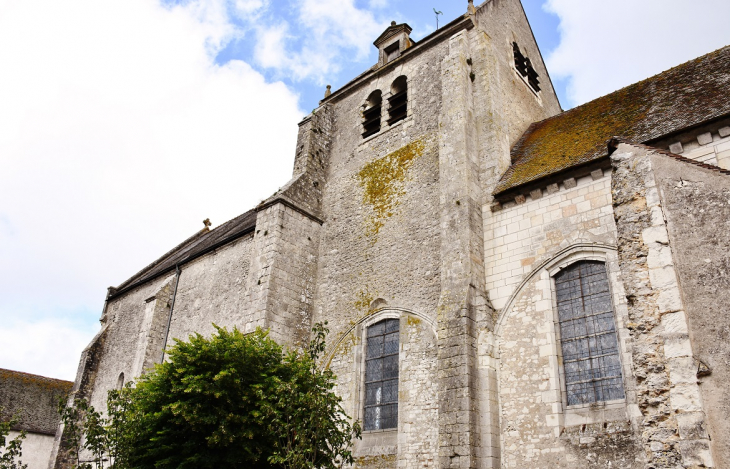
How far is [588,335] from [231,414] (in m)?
5.74

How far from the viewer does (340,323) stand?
12570 millimetres

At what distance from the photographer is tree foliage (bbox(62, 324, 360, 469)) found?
8.34 meters

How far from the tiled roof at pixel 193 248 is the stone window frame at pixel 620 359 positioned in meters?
8.86

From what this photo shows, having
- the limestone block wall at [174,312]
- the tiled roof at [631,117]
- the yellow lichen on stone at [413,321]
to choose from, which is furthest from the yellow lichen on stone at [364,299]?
the tiled roof at [631,117]

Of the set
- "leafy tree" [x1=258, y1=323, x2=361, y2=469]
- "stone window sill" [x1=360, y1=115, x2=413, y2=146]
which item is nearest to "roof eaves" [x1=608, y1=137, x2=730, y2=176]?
"leafy tree" [x1=258, y1=323, x2=361, y2=469]

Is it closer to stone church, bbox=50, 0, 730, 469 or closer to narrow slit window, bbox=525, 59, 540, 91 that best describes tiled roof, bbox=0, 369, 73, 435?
stone church, bbox=50, 0, 730, 469

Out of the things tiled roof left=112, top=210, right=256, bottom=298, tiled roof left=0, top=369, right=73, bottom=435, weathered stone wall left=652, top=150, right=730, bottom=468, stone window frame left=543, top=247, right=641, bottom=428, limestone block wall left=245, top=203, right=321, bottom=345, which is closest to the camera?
weathered stone wall left=652, top=150, right=730, bottom=468

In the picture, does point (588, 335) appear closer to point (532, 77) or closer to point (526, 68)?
point (526, 68)

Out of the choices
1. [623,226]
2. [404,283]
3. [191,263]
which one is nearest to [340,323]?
[404,283]

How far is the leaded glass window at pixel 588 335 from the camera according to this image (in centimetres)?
865

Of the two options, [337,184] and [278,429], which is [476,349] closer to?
[278,429]

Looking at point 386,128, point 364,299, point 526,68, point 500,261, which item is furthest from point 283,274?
point 526,68

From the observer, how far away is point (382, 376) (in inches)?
446

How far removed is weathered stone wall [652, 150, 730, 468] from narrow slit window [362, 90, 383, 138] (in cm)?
1024
